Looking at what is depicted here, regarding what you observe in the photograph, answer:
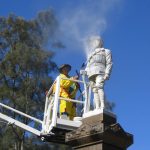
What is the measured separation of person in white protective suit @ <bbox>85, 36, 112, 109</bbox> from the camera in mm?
7758

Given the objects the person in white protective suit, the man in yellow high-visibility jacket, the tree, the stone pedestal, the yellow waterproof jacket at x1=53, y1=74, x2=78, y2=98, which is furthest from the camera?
the tree

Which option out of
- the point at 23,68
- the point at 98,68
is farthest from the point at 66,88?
the point at 23,68

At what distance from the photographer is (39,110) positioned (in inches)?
889

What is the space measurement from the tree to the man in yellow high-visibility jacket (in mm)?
12165

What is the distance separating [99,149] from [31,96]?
1644 cm

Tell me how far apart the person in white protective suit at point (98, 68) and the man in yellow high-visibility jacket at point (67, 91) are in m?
1.62

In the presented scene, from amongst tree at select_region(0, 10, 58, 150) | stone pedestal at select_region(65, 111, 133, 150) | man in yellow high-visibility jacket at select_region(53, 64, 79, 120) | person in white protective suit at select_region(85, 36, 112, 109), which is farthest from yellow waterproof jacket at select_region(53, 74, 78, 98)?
tree at select_region(0, 10, 58, 150)

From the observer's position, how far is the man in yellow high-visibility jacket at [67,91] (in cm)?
952

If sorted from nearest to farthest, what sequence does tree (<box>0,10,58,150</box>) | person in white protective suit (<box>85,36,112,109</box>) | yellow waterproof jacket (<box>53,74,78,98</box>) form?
person in white protective suit (<box>85,36,112,109</box>)
yellow waterproof jacket (<box>53,74,78,98</box>)
tree (<box>0,10,58,150</box>)

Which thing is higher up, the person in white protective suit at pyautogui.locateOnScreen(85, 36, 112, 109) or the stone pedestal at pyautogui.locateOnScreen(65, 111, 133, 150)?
the person in white protective suit at pyautogui.locateOnScreen(85, 36, 112, 109)

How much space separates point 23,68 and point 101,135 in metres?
17.1

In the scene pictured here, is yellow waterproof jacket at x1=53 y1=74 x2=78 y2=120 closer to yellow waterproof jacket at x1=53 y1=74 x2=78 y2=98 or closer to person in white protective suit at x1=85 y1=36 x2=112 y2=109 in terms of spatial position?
yellow waterproof jacket at x1=53 y1=74 x2=78 y2=98

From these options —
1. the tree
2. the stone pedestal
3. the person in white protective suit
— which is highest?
the tree

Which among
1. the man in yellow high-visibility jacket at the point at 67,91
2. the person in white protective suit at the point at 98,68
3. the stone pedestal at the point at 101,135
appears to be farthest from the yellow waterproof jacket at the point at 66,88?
the stone pedestal at the point at 101,135
